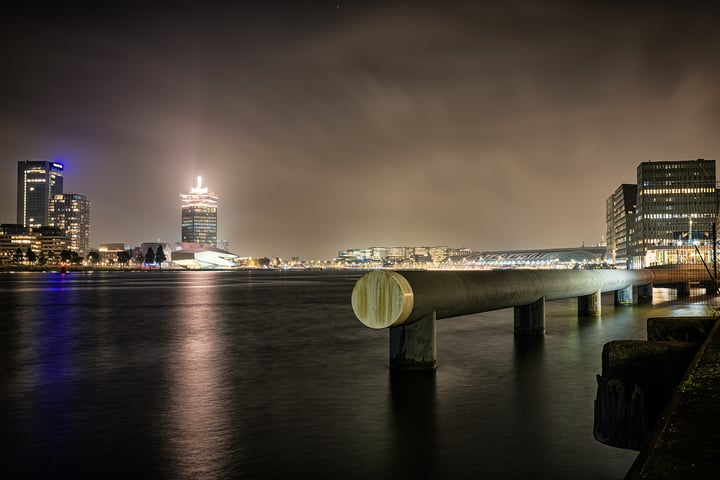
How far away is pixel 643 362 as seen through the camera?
292 inches

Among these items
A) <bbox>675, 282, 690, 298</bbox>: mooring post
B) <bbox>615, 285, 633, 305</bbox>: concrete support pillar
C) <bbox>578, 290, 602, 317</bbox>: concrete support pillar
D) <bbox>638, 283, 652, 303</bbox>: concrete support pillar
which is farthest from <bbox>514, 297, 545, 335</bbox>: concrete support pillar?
<bbox>675, 282, 690, 298</bbox>: mooring post

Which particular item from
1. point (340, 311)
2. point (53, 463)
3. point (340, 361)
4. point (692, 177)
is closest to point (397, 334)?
point (340, 361)

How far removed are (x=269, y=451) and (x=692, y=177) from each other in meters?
218

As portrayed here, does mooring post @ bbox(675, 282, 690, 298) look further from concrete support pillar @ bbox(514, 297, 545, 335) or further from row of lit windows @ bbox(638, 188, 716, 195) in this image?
row of lit windows @ bbox(638, 188, 716, 195)

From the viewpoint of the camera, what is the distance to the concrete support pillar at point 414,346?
43.9 feet

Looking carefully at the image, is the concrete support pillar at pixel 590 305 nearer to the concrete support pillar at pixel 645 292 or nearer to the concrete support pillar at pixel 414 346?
the concrete support pillar at pixel 645 292

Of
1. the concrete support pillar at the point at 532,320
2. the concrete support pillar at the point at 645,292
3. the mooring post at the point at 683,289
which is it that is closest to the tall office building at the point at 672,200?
the mooring post at the point at 683,289

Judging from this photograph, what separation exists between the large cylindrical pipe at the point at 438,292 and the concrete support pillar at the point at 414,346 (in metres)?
0.50

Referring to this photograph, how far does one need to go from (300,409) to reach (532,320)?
1274 centimetres

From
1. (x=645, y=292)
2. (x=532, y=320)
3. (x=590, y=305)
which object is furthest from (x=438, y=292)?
(x=645, y=292)

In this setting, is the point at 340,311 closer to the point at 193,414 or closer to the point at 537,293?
the point at 537,293

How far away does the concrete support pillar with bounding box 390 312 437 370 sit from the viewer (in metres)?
13.4

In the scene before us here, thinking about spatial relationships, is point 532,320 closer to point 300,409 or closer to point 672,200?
point 300,409

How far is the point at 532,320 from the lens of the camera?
69.9 feet
